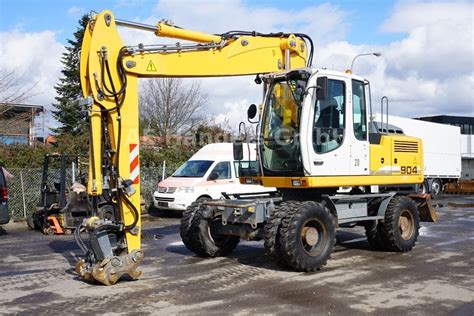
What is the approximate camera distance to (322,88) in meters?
8.88

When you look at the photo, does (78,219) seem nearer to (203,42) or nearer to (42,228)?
(42,228)

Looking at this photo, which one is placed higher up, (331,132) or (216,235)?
(331,132)

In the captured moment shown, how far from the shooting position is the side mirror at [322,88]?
8852mm

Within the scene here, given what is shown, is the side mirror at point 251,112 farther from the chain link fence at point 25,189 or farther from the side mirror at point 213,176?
the chain link fence at point 25,189

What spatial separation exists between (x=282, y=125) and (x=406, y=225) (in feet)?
11.3

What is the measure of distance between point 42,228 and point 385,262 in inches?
359

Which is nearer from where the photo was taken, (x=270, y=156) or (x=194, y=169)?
(x=270, y=156)

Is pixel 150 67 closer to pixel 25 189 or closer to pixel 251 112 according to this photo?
pixel 251 112

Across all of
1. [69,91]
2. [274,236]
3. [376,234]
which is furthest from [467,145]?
[274,236]

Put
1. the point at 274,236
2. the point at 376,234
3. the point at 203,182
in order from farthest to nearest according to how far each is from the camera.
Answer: the point at 203,182 < the point at 376,234 < the point at 274,236

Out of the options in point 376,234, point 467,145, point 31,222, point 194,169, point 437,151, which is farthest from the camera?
point 467,145

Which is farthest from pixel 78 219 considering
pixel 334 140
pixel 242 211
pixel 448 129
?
pixel 448 129

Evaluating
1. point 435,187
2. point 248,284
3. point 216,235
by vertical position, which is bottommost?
point 248,284

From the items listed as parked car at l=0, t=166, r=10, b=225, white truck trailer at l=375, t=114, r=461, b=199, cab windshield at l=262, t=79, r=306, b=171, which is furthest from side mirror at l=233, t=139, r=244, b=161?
white truck trailer at l=375, t=114, r=461, b=199
